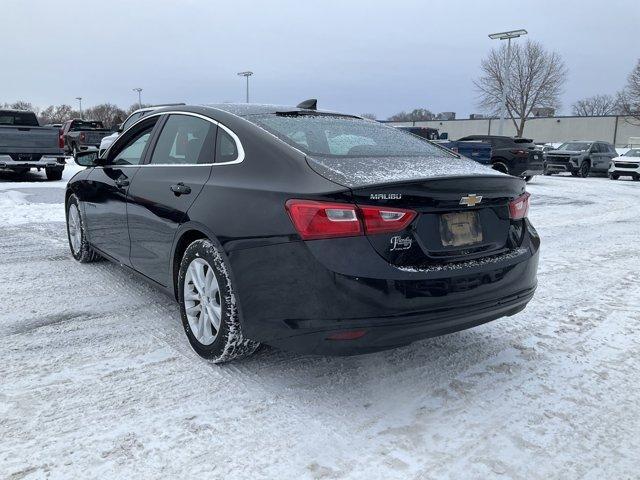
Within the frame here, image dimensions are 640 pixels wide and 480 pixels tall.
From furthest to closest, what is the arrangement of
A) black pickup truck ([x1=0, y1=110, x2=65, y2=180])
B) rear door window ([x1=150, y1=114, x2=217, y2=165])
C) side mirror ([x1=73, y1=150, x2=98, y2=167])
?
black pickup truck ([x1=0, y1=110, x2=65, y2=180]), side mirror ([x1=73, y1=150, x2=98, y2=167]), rear door window ([x1=150, y1=114, x2=217, y2=165])

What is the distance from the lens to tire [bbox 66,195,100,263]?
17.7 ft

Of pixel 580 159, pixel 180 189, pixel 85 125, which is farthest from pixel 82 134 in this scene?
pixel 180 189

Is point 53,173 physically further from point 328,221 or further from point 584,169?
point 584,169

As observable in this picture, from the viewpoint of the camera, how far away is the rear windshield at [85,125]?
85.5 feet

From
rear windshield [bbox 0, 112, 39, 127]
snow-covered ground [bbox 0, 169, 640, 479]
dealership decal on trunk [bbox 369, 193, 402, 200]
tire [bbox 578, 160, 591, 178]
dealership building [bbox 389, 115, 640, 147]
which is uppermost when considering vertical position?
dealership building [bbox 389, 115, 640, 147]

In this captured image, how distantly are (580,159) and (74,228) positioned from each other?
2326cm

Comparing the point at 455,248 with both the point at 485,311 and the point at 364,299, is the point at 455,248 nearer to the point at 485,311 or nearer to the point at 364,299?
the point at 485,311

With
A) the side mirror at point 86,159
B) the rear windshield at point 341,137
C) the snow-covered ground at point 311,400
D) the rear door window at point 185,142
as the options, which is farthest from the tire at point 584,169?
the rear door window at point 185,142

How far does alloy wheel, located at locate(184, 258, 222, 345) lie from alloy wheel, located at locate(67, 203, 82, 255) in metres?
2.65

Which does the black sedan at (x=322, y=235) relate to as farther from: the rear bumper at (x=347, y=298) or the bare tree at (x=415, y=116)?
the bare tree at (x=415, y=116)

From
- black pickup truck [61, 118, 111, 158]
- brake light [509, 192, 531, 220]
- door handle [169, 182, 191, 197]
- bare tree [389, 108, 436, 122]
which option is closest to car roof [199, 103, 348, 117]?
door handle [169, 182, 191, 197]

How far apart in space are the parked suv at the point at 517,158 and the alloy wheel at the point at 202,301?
54.5 ft

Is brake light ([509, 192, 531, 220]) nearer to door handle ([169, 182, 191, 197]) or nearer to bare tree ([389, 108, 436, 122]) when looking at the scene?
door handle ([169, 182, 191, 197])

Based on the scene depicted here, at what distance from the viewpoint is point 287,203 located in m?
2.66
